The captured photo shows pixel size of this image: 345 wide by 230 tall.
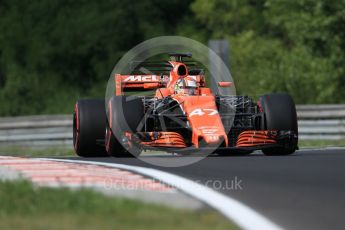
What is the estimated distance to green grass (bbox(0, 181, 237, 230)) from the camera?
7414mm

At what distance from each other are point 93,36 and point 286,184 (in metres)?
38.3

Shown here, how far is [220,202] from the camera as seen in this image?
8844mm

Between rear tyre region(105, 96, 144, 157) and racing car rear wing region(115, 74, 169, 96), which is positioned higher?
racing car rear wing region(115, 74, 169, 96)

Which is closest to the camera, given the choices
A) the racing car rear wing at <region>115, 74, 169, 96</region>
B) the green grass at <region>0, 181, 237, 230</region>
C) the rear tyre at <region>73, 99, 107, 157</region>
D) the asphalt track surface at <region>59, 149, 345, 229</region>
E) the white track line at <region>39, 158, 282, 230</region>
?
the green grass at <region>0, 181, 237, 230</region>

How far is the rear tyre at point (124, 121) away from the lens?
1569cm

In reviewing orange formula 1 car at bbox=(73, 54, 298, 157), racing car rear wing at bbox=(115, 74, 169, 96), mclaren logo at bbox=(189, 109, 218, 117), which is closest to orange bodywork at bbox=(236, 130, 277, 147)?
orange formula 1 car at bbox=(73, 54, 298, 157)

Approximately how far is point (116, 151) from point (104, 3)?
1318 inches

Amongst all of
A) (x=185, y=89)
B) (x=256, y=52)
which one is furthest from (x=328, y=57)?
(x=185, y=89)

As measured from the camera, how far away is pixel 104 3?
49125mm

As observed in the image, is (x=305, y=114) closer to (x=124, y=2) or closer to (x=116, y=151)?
(x=116, y=151)

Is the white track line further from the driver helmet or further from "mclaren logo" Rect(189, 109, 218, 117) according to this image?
the driver helmet

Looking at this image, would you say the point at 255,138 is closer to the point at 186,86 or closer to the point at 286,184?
the point at 186,86

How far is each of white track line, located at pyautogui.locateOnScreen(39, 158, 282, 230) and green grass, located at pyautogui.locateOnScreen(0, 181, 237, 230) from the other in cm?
14

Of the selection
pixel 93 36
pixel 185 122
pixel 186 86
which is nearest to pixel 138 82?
pixel 186 86
